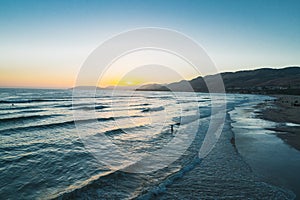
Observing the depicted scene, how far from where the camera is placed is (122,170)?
8227 millimetres

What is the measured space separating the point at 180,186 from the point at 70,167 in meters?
4.71

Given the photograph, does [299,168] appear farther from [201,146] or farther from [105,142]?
[105,142]

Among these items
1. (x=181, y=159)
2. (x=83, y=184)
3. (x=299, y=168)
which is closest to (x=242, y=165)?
(x=299, y=168)

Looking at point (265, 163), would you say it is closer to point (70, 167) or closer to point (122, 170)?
point (122, 170)

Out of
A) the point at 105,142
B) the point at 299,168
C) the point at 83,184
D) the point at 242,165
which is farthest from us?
the point at 105,142

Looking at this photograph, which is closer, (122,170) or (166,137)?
(122,170)

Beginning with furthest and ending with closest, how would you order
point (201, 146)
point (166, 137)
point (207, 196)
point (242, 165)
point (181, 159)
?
point (166, 137)
point (201, 146)
point (181, 159)
point (242, 165)
point (207, 196)

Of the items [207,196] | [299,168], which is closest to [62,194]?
[207,196]

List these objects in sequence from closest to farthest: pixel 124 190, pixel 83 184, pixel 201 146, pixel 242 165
→ pixel 124 190, pixel 83 184, pixel 242 165, pixel 201 146

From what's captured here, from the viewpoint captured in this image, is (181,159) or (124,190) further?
(181,159)

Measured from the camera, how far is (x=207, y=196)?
5.79 metres

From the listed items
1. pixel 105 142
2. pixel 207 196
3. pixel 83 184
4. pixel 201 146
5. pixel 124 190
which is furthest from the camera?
pixel 105 142

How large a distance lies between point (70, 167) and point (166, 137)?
7.39 meters

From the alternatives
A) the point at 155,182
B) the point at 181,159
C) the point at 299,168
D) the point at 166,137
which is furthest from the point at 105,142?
the point at 299,168
